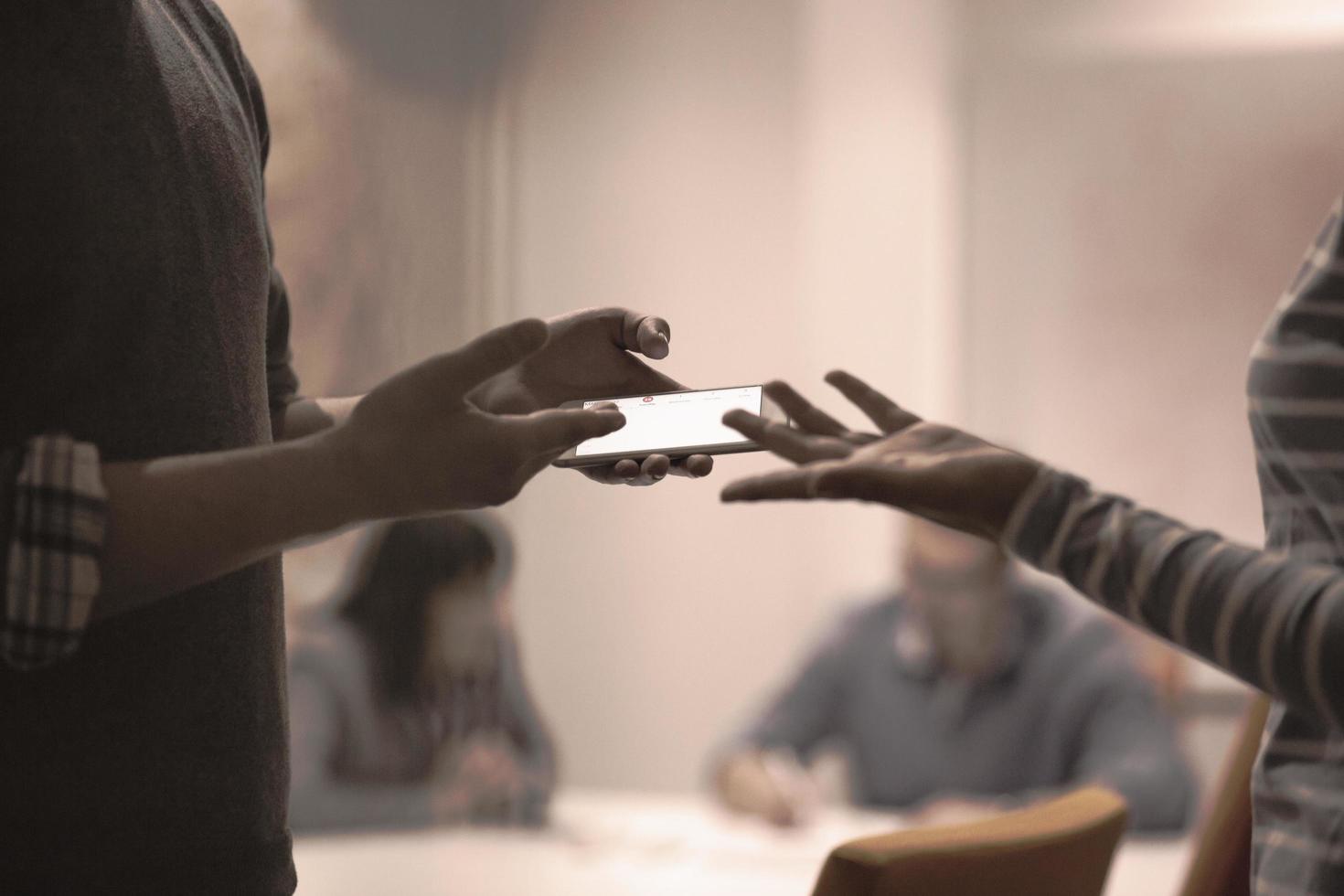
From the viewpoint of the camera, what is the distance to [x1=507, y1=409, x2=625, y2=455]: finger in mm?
665

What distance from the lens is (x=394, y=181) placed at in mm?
2723

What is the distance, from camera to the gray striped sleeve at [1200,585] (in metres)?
0.57

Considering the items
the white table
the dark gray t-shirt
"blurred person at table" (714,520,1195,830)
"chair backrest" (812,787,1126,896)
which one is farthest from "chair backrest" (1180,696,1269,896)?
"blurred person at table" (714,520,1195,830)

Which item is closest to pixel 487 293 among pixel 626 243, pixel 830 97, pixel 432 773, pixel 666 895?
pixel 626 243

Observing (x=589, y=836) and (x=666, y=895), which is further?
(x=589, y=836)

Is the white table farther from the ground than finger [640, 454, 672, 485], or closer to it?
closer to it

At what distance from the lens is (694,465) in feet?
2.62

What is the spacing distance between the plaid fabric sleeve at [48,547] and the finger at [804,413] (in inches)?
15.2

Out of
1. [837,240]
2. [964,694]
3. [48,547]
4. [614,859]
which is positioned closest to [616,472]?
[48,547]

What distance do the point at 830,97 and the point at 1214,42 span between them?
3.00ft

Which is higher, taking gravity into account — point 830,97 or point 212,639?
point 830,97

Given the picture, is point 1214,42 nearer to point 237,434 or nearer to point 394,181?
point 394,181

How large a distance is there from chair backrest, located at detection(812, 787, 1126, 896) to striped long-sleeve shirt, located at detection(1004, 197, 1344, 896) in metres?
0.21

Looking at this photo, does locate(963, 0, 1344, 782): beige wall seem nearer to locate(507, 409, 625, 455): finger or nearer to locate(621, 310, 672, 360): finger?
locate(621, 310, 672, 360): finger
